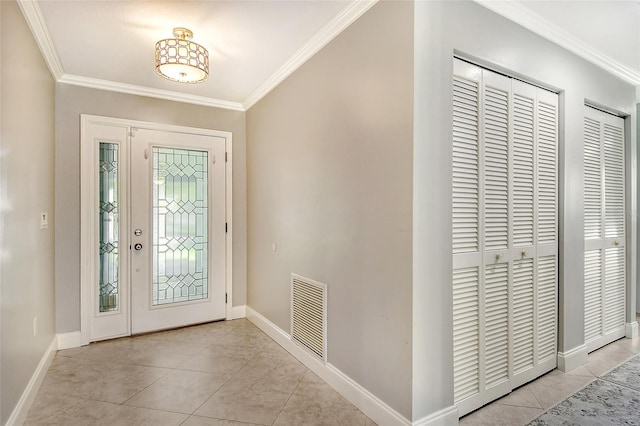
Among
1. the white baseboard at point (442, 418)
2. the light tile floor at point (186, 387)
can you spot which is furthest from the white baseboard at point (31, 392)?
the white baseboard at point (442, 418)

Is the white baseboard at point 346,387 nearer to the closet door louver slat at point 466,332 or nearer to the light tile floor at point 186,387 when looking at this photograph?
the light tile floor at point 186,387

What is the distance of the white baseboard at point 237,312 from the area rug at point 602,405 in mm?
2990

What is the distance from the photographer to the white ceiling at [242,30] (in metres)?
2.10

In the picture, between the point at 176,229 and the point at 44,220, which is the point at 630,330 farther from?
the point at 44,220

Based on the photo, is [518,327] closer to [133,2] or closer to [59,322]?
[133,2]

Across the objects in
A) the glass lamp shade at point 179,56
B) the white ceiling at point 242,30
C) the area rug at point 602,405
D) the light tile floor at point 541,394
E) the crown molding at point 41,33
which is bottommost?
the area rug at point 602,405

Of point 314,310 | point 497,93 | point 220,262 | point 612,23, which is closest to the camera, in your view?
point 497,93

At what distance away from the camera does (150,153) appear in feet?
11.4

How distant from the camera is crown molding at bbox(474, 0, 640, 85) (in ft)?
6.80

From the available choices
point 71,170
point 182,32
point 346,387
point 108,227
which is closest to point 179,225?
point 108,227

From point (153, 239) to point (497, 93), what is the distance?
3.39m

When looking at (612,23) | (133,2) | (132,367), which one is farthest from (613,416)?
(133,2)

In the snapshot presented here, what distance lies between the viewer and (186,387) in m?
2.39

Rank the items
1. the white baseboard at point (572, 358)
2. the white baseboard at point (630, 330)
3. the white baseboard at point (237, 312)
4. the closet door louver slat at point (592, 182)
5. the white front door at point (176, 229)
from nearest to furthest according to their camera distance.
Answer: the white baseboard at point (572, 358) → the closet door louver slat at point (592, 182) → the white baseboard at point (630, 330) → the white front door at point (176, 229) → the white baseboard at point (237, 312)
